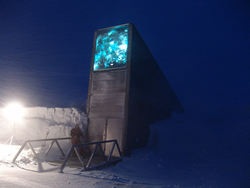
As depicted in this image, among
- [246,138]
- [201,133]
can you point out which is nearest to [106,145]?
[201,133]

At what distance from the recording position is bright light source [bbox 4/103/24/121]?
12.8 metres

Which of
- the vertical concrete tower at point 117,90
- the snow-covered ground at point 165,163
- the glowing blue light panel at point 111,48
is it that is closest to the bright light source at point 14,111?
the snow-covered ground at point 165,163

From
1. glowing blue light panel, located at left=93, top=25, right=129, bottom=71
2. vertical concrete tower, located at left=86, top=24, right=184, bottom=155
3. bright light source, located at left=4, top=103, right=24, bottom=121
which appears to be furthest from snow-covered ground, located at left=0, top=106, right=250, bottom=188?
glowing blue light panel, located at left=93, top=25, right=129, bottom=71

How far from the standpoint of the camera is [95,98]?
1041cm

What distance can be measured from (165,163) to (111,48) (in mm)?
7122

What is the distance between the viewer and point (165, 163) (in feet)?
27.3

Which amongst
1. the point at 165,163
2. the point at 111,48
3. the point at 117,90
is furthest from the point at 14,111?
the point at 165,163

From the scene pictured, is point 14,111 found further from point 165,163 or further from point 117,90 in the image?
point 165,163

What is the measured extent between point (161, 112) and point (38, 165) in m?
13.5

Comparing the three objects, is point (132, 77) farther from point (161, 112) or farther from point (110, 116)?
point (161, 112)

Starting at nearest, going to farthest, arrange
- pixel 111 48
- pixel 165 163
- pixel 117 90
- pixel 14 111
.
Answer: pixel 165 163 → pixel 117 90 → pixel 111 48 → pixel 14 111

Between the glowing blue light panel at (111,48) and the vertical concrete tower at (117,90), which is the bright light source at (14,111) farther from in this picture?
the glowing blue light panel at (111,48)

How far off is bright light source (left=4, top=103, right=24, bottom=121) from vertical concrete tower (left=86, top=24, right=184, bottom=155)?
20.0 feet

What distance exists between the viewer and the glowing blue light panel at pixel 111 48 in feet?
33.7
